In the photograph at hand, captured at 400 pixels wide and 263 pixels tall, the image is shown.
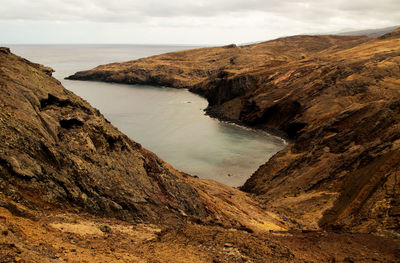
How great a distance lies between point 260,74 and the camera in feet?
236

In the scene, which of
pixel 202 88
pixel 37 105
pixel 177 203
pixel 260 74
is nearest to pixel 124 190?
pixel 177 203

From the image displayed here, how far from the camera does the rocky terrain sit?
35.9 ft

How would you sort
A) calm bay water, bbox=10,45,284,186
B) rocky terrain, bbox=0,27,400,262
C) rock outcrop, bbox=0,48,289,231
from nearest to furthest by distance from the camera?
rocky terrain, bbox=0,27,400,262, rock outcrop, bbox=0,48,289,231, calm bay water, bbox=10,45,284,186

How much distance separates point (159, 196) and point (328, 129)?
25.4 meters

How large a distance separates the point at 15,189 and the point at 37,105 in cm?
613

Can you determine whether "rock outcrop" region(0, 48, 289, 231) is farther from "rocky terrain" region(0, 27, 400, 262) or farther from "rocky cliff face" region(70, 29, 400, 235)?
"rocky cliff face" region(70, 29, 400, 235)

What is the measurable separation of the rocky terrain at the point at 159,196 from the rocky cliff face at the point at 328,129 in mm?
148

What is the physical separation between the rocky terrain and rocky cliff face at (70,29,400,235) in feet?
0.49

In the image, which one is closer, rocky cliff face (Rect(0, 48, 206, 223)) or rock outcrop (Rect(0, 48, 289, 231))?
rock outcrop (Rect(0, 48, 289, 231))

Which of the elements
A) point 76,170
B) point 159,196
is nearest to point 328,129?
point 159,196

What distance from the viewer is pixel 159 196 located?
16.8 m

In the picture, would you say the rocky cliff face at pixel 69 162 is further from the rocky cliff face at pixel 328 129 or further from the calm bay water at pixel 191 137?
the calm bay water at pixel 191 137

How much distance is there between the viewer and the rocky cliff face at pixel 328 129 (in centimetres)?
1972

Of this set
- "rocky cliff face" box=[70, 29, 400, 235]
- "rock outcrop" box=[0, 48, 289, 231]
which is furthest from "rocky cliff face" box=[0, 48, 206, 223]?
"rocky cliff face" box=[70, 29, 400, 235]
